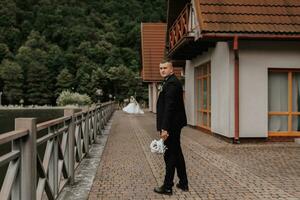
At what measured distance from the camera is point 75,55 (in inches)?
3676

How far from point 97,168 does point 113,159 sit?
1282 mm

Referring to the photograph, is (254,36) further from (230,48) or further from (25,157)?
(25,157)

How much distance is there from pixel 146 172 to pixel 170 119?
89.5 inches

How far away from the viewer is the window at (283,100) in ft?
44.2

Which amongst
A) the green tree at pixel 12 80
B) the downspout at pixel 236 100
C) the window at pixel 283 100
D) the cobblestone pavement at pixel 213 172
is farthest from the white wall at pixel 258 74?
the green tree at pixel 12 80

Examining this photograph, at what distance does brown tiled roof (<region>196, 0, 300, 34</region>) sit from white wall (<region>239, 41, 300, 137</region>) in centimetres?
49

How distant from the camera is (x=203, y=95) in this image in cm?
1764

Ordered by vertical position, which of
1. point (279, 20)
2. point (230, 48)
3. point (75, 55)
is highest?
point (75, 55)

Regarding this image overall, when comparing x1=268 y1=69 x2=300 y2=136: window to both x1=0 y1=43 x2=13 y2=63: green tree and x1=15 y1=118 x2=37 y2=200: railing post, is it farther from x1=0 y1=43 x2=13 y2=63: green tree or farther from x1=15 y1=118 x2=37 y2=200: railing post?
x1=0 y1=43 x2=13 y2=63: green tree

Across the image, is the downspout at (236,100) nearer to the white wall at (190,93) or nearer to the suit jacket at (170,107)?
the white wall at (190,93)

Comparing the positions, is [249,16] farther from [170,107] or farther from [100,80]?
[100,80]

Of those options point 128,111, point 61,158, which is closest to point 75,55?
point 128,111

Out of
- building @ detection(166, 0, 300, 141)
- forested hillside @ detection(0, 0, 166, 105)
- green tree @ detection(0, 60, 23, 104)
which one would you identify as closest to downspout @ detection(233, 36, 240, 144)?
building @ detection(166, 0, 300, 141)

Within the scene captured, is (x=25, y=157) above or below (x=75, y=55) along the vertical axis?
below
